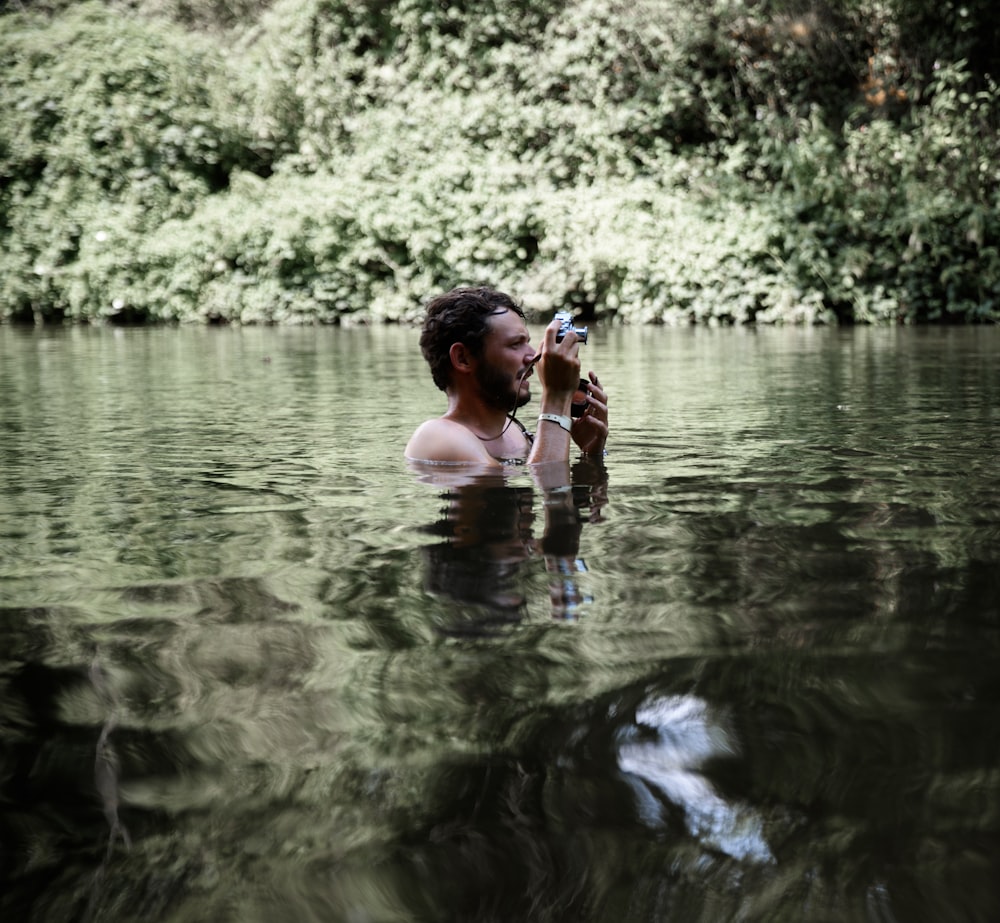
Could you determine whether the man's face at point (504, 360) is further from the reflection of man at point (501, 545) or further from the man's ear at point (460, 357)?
the reflection of man at point (501, 545)

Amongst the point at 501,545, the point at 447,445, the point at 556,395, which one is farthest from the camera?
the point at 447,445

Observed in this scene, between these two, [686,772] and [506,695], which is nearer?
[686,772]

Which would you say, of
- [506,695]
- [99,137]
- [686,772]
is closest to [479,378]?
[506,695]

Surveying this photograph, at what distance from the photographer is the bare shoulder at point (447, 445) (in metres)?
4.26

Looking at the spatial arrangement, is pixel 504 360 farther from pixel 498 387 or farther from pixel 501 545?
pixel 501 545

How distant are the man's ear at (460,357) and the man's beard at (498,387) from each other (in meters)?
0.05

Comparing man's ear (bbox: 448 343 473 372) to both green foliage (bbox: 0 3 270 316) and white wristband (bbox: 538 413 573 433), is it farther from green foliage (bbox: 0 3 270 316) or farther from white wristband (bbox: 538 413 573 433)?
green foliage (bbox: 0 3 270 316)

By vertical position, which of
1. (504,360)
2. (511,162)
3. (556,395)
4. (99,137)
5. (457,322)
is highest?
(99,137)

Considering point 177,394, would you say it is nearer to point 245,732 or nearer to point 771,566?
point 771,566

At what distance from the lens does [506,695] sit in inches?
66.2

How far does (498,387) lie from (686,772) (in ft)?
9.93

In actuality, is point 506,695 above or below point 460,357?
below

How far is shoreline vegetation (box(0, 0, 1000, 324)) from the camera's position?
48.5 ft

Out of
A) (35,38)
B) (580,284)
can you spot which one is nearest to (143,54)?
(35,38)
